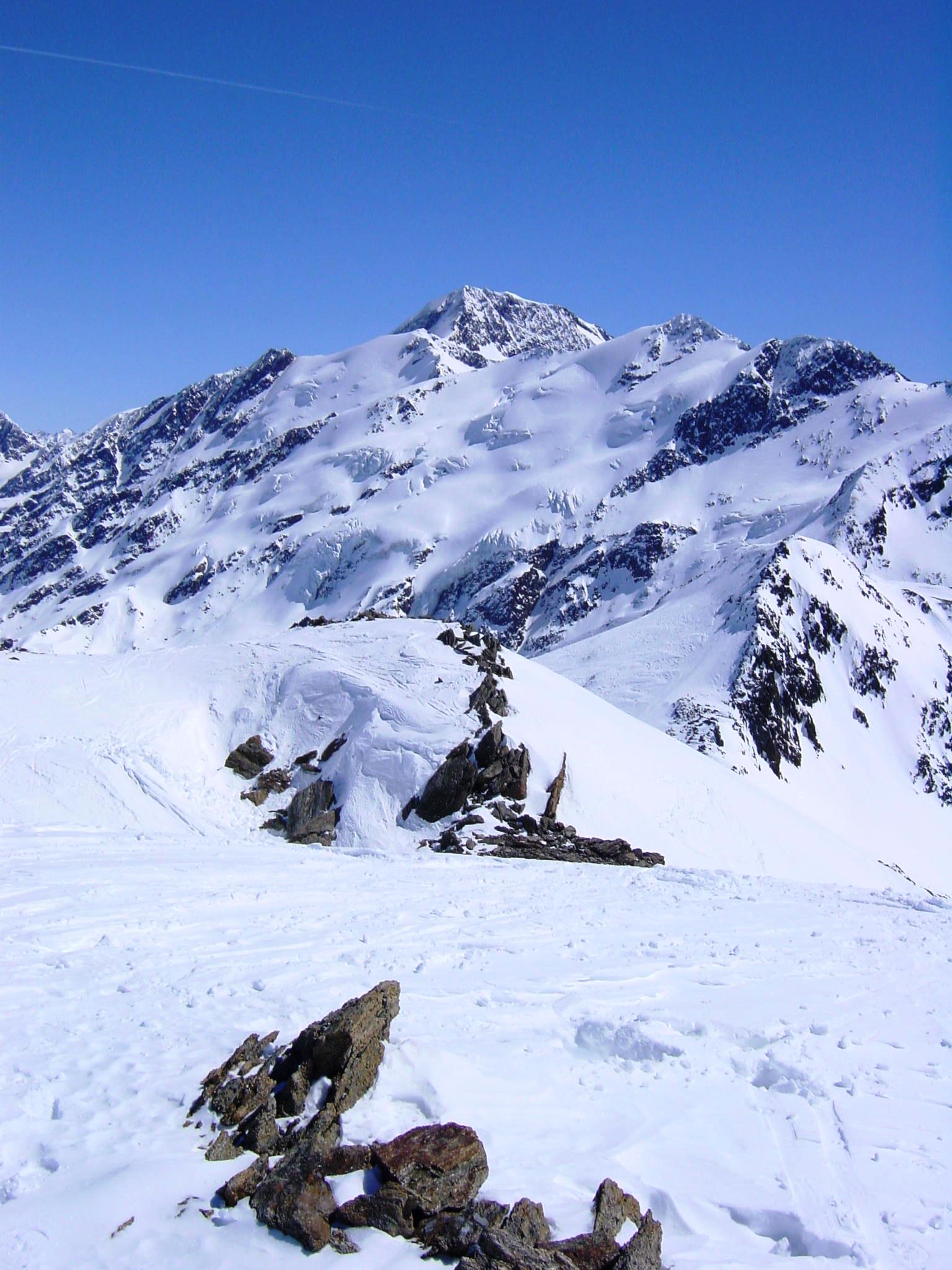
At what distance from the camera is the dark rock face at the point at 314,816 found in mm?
23547

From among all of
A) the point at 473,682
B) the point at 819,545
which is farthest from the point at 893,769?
the point at 473,682

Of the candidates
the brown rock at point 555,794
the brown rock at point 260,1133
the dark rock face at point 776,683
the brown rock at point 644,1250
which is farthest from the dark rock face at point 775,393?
the brown rock at point 644,1250

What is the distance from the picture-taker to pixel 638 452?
17300cm

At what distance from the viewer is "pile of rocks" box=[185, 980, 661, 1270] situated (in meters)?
5.27

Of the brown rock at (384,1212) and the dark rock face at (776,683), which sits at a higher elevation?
the dark rock face at (776,683)

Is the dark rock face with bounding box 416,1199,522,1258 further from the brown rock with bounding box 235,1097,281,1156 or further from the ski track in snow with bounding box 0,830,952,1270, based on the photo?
the brown rock with bounding box 235,1097,281,1156

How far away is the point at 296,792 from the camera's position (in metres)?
25.6

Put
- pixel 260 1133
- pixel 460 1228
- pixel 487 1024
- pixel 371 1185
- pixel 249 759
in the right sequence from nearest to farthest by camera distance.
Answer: pixel 460 1228
pixel 371 1185
pixel 260 1133
pixel 487 1024
pixel 249 759

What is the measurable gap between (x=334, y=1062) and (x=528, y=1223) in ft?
7.34

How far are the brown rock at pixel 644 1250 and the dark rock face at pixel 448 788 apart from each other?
763 inches

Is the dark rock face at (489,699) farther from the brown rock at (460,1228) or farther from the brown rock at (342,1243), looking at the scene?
the brown rock at (342,1243)

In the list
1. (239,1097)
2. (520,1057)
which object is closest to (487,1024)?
(520,1057)

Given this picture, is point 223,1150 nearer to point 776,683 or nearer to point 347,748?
point 347,748

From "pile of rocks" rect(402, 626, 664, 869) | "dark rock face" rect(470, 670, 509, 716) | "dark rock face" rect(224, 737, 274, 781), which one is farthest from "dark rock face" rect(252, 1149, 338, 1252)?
"dark rock face" rect(470, 670, 509, 716)
